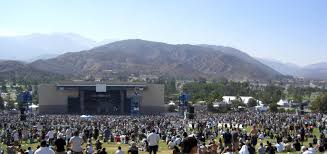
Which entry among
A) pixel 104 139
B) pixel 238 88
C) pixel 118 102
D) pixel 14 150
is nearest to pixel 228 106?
pixel 118 102

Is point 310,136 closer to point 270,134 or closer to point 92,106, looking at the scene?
point 270,134

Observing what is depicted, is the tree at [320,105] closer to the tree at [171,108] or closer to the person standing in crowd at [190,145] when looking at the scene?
the tree at [171,108]

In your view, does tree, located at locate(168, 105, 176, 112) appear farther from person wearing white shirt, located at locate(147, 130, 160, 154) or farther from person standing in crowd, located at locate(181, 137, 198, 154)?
person standing in crowd, located at locate(181, 137, 198, 154)

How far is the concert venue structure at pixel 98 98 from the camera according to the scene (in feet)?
262

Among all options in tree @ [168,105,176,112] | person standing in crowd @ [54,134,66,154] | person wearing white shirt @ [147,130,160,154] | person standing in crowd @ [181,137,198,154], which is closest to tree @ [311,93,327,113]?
tree @ [168,105,176,112]

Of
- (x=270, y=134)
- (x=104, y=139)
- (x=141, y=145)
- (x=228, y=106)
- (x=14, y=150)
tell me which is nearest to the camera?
(x=14, y=150)

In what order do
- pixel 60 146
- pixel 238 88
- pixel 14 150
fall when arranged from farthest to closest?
1. pixel 238 88
2. pixel 14 150
3. pixel 60 146

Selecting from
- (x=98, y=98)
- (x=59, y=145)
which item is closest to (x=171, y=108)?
(x=98, y=98)

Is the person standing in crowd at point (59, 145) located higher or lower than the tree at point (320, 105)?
higher

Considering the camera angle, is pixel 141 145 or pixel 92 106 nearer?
pixel 141 145

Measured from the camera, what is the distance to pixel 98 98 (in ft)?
271

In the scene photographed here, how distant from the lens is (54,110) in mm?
79562

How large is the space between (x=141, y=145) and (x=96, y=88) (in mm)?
59615

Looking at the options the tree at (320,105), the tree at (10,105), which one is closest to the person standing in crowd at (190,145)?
the tree at (320,105)
